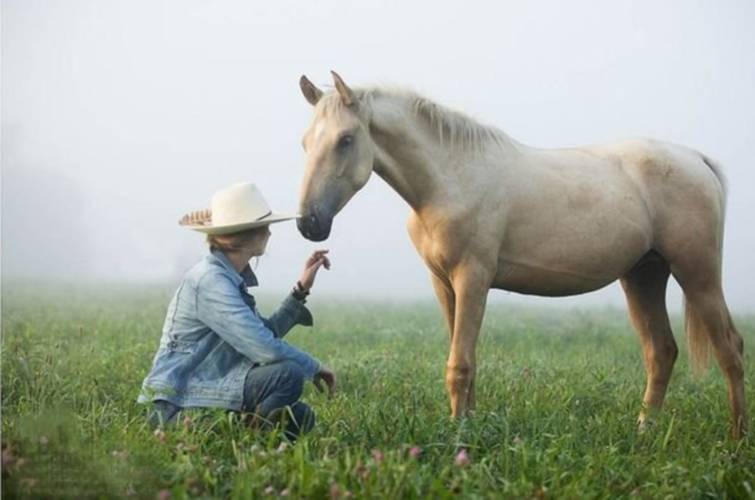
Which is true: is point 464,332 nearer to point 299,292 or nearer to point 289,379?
point 299,292

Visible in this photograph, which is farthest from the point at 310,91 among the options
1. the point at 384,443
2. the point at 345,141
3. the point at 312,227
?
the point at 384,443

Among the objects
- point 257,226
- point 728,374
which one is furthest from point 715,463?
point 257,226

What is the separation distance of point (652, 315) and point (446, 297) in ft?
6.71

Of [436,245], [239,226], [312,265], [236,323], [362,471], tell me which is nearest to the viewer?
[362,471]

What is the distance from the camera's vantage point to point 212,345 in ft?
14.1

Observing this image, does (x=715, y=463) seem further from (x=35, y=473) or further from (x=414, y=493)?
(x=35, y=473)

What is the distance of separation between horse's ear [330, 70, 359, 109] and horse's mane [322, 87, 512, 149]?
0.60 ft

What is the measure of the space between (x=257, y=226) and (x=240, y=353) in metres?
0.70

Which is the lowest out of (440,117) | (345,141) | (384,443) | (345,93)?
(384,443)

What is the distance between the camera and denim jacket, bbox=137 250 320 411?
407 cm

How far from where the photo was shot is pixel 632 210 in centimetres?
577

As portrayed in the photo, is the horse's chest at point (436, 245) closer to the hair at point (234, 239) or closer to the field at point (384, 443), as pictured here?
the field at point (384, 443)

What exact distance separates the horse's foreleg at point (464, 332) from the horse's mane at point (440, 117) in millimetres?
917

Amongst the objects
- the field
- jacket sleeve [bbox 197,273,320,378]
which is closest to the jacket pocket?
jacket sleeve [bbox 197,273,320,378]
